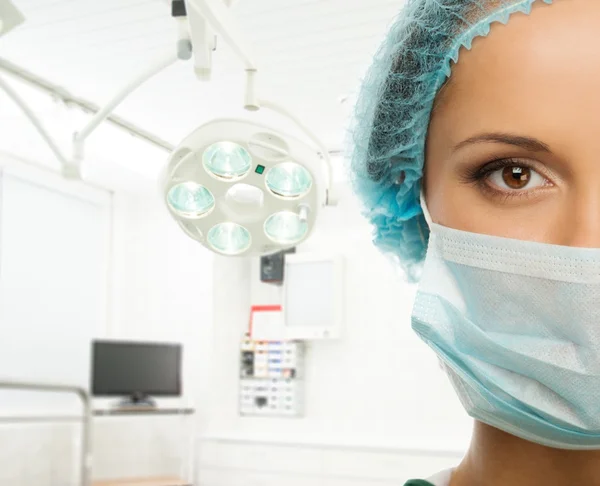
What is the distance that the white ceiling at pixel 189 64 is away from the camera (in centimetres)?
260

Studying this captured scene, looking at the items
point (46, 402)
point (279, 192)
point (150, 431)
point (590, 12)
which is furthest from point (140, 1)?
point (150, 431)

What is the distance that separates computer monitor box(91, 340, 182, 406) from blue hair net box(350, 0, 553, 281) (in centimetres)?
341

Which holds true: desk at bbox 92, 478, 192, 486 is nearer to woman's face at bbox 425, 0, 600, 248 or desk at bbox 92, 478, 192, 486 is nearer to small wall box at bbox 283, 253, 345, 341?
small wall box at bbox 283, 253, 345, 341

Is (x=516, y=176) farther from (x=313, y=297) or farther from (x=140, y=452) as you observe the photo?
(x=140, y=452)

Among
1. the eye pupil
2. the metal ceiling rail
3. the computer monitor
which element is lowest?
the computer monitor

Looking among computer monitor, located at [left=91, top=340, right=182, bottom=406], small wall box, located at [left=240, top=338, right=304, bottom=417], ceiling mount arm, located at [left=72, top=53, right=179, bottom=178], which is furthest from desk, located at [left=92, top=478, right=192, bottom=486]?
ceiling mount arm, located at [left=72, top=53, right=179, bottom=178]

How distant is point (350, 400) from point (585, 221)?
12.2ft

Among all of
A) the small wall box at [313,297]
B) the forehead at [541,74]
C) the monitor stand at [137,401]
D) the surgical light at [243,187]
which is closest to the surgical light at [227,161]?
the surgical light at [243,187]

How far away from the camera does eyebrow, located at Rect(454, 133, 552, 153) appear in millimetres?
739

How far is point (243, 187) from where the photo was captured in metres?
1.07

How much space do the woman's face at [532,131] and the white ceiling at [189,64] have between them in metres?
1.56

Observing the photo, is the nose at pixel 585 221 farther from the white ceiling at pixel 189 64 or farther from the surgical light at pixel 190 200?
the white ceiling at pixel 189 64

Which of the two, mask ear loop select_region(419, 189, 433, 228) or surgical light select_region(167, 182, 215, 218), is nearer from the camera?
mask ear loop select_region(419, 189, 433, 228)

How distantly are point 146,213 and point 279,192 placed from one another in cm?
375
